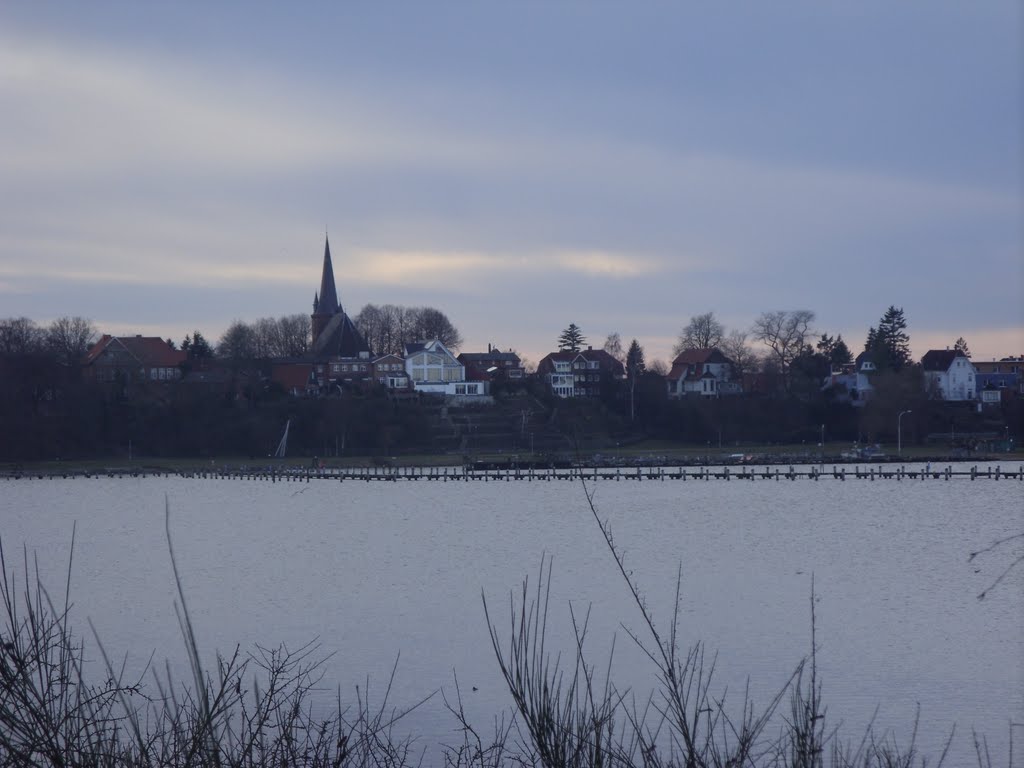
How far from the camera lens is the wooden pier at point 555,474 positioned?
53062 mm

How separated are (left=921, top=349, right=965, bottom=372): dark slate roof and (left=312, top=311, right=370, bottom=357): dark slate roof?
3928cm

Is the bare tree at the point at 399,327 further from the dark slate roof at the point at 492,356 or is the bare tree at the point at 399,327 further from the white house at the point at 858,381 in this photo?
the white house at the point at 858,381

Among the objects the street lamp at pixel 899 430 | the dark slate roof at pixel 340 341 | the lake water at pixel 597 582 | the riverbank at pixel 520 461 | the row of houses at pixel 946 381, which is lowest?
the lake water at pixel 597 582

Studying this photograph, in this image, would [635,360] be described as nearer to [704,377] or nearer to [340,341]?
[704,377]

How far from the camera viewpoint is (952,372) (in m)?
76.6

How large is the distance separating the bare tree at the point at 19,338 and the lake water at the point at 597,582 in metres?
22.7

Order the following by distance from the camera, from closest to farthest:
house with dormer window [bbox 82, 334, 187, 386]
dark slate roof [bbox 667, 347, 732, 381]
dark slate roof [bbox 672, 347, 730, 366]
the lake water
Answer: the lake water < house with dormer window [bbox 82, 334, 187, 386] < dark slate roof [bbox 667, 347, 732, 381] < dark slate roof [bbox 672, 347, 730, 366]

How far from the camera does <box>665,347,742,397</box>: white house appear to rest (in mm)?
79875

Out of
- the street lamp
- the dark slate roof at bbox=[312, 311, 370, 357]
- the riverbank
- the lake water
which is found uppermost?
the dark slate roof at bbox=[312, 311, 370, 357]

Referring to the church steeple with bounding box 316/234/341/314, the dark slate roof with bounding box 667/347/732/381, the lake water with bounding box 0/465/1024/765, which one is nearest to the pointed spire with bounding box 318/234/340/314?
the church steeple with bounding box 316/234/341/314

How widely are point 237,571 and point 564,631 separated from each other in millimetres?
11748

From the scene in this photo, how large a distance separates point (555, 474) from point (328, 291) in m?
40.8

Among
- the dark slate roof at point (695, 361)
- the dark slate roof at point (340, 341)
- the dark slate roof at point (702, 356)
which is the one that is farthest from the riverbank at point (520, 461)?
the dark slate roof at point (340, 341)

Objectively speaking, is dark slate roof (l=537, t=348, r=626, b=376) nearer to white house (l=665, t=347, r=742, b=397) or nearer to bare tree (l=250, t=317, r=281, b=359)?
white house (l=665, t=347, r=742, b=397)
